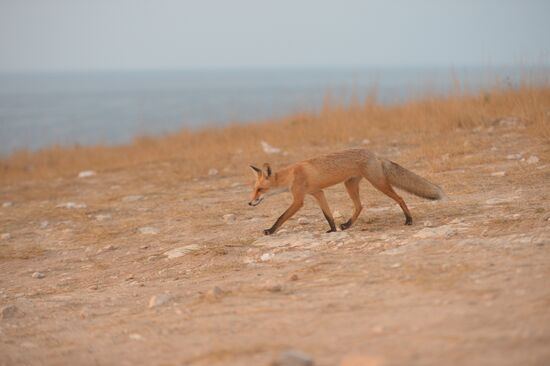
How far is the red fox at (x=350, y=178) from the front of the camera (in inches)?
260

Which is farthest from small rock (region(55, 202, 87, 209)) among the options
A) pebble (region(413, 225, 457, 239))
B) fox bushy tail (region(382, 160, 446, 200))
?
pebble (region(413, 225, 457, 239))

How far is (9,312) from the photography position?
195 inches

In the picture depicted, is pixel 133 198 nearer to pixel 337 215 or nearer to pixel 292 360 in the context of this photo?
pixel 337 215

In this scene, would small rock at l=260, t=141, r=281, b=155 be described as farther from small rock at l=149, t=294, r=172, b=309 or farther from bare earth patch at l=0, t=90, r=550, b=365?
small rock at l=149, t=294, r=172, b=309

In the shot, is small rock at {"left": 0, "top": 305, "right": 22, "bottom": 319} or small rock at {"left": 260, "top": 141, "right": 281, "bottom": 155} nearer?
small rock at {"left": 0, "top": 305, "right": 22, "bottom": 319}

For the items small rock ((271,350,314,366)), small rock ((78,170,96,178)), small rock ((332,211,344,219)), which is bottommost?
small rock ((78,170,96,178))

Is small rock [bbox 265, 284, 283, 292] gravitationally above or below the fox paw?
above

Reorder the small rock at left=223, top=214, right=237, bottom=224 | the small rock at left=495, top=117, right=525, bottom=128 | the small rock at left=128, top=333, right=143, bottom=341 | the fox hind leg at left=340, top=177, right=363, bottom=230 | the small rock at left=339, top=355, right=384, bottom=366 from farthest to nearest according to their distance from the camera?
1. the small rock at left=495, top=117, right=525, bottom=128
2. the small rock at left=223, top=214, right=237, bottom=224
3. the fox hind leg at left=340, top=177, right=363, bottom=230
4. the small rock at left=128, top=333, right=143, bottom=341
5. the small rock at left=339, top=355, right=384, bottom=366

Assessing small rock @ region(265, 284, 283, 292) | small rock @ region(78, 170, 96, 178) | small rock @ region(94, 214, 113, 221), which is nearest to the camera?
small rock @ region(265, 284, 283, 292)

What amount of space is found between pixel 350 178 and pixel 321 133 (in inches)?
285

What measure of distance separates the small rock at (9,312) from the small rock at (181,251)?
1.75 meters

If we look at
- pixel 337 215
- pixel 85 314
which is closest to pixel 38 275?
pixel 85 314

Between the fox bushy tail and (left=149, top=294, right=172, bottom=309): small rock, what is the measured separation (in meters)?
2.84

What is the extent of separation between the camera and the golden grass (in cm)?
1239
